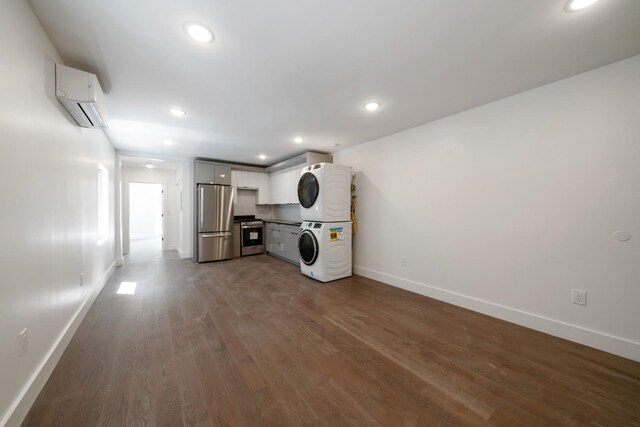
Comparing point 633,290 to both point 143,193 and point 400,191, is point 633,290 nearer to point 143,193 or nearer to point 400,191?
point 400,191

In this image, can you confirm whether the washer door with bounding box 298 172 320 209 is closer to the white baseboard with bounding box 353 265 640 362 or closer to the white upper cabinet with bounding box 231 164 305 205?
the white upper cabinet with bounding box 231 164 305 205

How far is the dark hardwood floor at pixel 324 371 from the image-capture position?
1.29m

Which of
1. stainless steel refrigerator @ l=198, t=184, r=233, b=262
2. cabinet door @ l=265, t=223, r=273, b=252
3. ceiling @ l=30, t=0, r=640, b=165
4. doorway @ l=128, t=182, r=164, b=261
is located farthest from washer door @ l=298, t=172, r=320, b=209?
doorway @ l=128, t=182, r=164, b=261

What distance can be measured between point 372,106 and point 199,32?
1.80m

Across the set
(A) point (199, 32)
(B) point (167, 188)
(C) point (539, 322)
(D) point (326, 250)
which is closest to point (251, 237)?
(D) point (326, 250)

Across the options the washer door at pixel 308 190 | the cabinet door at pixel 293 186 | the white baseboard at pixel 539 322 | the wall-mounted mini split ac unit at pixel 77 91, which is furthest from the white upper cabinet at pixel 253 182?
the white baseboard at pixel 539 322

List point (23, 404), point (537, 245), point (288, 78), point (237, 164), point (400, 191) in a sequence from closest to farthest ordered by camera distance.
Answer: point (23, 404) < point (288, 78) < point (537, 245) < point (400, 191) < point (237, 164)

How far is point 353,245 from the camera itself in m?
4.18

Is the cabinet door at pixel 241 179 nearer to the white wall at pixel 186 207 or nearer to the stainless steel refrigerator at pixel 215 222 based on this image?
the stainless steel refrigerator at pixel 215 222

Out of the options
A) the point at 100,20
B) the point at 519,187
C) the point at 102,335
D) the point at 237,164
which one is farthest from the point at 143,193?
the point at 519,187

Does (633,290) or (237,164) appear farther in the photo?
(237,164)

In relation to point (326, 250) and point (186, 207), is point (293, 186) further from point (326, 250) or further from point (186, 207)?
point (186, 207)

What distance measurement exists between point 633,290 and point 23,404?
4254 millimetres

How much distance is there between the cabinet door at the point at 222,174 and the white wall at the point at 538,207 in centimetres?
411
